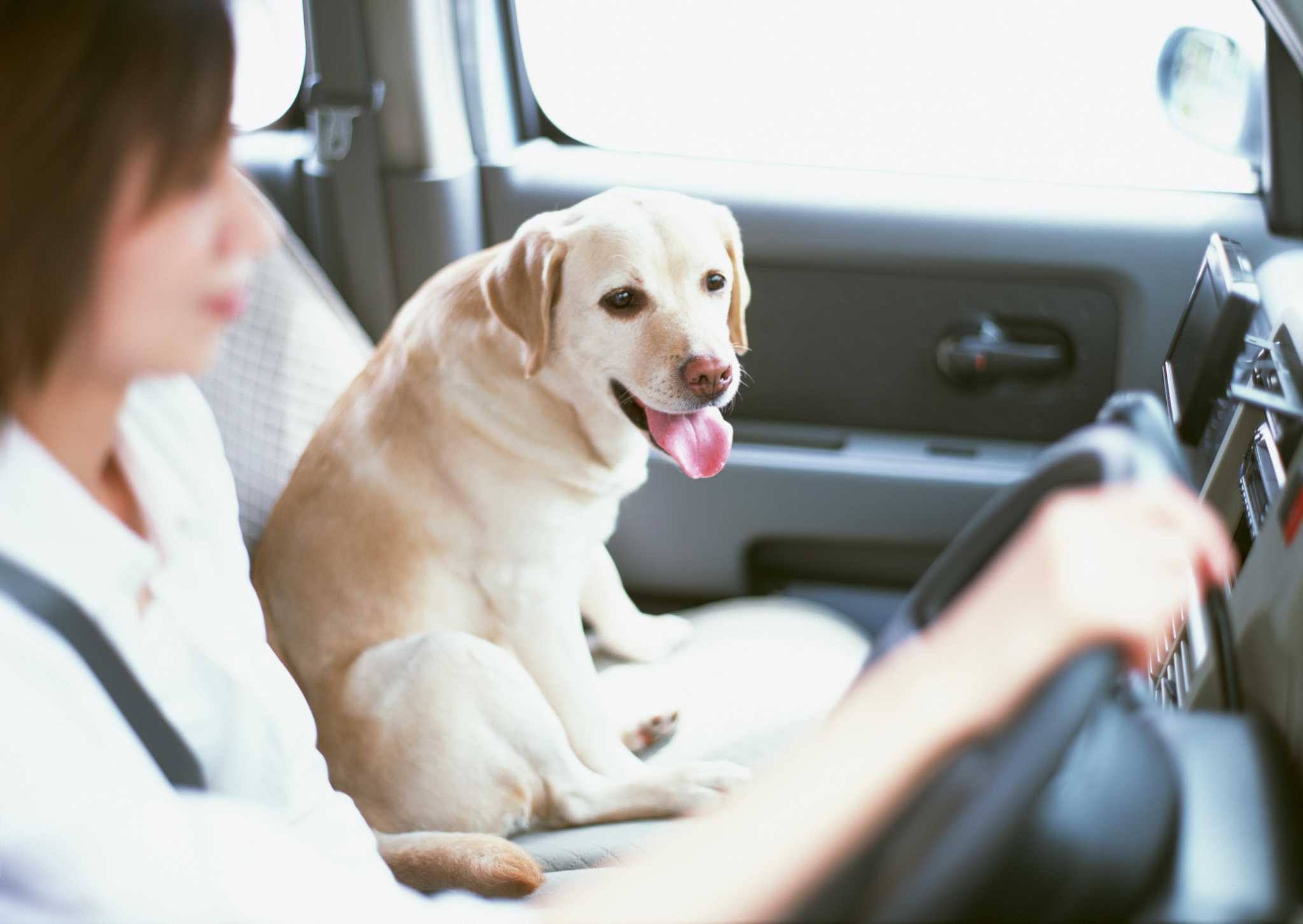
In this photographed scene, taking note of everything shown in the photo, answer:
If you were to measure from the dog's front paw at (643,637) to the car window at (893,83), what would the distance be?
1.00m

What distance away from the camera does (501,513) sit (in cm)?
195

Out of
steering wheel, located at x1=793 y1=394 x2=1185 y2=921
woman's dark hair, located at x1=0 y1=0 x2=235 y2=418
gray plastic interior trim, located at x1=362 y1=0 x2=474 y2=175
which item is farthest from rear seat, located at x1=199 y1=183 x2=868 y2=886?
woman's dark hair, located at x1=0 y1=0 x2=235 y2=418

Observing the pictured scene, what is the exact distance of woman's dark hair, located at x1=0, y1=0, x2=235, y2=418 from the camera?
74cm

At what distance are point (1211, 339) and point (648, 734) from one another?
105 cm

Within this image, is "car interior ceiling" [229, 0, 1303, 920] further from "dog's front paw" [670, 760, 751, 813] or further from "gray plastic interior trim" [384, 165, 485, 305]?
"dog's front paw" [670, 760, 751, 813]

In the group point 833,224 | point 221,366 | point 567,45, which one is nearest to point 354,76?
point 567,45

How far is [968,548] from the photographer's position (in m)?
0.97

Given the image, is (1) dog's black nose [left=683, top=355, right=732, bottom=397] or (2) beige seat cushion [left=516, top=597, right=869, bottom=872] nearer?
(2) beige seat cushion [left=516, top=597, right=869, bottom=872]

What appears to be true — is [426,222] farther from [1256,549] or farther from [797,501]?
[1256,549]

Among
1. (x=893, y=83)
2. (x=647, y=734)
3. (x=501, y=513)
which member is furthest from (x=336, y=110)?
(x=647, y=734)

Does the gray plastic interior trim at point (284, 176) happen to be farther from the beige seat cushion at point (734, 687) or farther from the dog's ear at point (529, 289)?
the beige seat cushion at point (734, 687)

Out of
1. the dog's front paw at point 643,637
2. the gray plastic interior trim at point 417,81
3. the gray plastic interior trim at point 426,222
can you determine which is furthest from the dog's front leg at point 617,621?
the gray plastic interior trim at point 417,81

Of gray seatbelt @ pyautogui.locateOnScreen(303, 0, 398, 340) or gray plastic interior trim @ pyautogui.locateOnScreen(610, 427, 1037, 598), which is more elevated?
gray seatbelt @ pyautogui.locateOnScreen(303, 0, 398, 340)

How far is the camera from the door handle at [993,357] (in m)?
2.43
